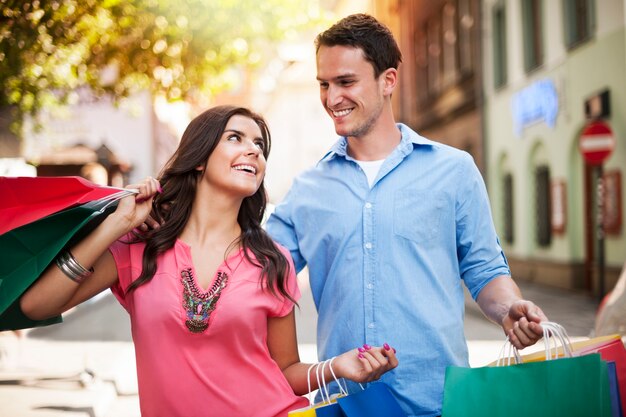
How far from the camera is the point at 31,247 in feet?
9.34

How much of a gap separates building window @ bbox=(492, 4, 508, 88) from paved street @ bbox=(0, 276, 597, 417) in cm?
1055

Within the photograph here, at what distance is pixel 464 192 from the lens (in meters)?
3.42

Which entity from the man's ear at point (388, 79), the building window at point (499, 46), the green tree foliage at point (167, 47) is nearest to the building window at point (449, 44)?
the building window at point (499, 46)

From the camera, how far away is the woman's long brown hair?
10.0 ft

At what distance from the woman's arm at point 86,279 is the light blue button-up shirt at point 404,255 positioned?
32.9 inches

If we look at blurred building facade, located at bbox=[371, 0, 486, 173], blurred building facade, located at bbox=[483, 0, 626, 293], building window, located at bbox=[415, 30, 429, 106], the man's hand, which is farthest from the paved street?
building window, located at bbox=[415, 30, 429, 106]

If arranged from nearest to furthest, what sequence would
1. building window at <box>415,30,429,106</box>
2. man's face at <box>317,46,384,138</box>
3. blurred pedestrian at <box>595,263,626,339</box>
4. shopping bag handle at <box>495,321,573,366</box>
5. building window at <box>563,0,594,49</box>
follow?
shopping bag handle at <box>495,321,573,366</box> < man's face at <box>317,46,384,138</box> < blurred pedestrian at <box>595,263,626,339</box> < building window at <box>563,0,594,49</box> < building window at <box>415,30,429,106</box>

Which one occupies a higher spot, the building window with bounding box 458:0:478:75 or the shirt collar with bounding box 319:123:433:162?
the building window with bounding box 458:0:478:75

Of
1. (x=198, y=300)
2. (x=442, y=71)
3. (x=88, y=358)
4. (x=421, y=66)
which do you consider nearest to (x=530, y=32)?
(x=442, y=71)

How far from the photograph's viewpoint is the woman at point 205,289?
2.82 metres

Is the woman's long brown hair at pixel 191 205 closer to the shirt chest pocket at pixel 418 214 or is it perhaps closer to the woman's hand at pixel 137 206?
the woman's hand at pixel 137 206

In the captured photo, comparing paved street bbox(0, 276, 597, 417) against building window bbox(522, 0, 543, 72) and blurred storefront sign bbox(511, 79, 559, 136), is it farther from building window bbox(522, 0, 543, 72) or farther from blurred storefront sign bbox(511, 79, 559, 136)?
building window bbox(522, 0, 543, 72)

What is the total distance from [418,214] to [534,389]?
40.9 inches

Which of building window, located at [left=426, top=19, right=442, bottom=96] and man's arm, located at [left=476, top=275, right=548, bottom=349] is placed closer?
man's arm, located at [left=476, top=275, right=548, bottom=349]
